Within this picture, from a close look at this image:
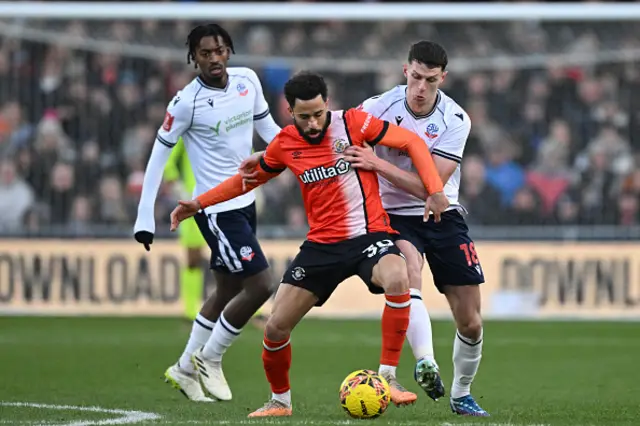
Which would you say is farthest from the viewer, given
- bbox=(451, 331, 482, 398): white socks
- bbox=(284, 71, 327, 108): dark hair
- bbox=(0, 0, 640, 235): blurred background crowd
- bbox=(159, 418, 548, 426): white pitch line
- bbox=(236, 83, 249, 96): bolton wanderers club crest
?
bbox=(0, 0, 640, 235): blurred background crowd

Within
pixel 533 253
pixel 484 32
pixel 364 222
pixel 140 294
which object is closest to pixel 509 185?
pixel 533 253

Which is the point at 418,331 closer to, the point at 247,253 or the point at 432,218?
the point at 432,218

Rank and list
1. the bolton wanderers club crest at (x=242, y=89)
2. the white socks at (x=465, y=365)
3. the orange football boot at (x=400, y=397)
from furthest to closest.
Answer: the bolton wanderers club crest at (x=242, y=89) < the white socks at (x=465, y=365) < the orange football boot at (x=400, y=397)

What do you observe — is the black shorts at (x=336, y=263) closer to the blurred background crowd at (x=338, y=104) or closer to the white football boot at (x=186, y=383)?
the white football boot at (x=186, y=383)

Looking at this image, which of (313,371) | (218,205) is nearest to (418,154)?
(218,205)

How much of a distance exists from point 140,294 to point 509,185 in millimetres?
4838

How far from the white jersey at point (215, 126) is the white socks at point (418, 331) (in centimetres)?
180

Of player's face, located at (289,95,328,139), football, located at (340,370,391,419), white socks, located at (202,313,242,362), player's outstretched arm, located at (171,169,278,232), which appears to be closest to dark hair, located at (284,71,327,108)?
player's face, located at (289,95,328,139)

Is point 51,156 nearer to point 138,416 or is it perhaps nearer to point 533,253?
point 533,253

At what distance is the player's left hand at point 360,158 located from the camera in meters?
7.13

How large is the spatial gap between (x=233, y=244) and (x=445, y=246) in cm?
170

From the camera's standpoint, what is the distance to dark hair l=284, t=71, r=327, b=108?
6969 mm

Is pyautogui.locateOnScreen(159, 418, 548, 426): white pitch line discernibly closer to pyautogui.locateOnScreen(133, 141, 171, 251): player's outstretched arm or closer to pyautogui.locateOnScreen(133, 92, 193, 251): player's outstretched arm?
pyautogui.locateOnScreen(133, 141, 171, 251): player's outstretched arm

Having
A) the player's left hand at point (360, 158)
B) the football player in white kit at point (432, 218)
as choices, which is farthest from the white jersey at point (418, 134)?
the player's left hand at point (360, 158)
